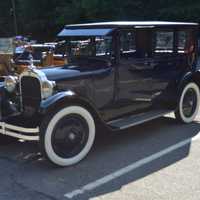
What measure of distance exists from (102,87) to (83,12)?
75.7 ft

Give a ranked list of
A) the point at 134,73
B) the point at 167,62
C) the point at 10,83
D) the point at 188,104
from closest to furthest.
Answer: the point at 10,83 < the point at 134,73 < the point at 167,62 < the point at 188,104

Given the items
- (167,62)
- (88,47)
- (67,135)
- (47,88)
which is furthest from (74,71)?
(167,62)

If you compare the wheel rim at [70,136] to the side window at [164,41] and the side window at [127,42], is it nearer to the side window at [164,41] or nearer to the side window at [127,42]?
the side window at [127,42]

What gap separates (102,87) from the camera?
5.39 metres

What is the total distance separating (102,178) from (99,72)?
160cm

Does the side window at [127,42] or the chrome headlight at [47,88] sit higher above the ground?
the side window at [127,42]

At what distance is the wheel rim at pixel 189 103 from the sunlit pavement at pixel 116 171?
715mm

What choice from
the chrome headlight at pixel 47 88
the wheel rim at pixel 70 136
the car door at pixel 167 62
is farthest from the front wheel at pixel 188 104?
the chrome headlight at pixel 47 88

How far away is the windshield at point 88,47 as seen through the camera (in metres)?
5.54

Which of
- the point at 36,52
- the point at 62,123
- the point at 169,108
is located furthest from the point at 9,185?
the point at 36,52

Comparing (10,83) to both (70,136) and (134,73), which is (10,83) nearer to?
(70,136)

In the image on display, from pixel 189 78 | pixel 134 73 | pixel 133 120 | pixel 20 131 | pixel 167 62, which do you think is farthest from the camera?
pixel 189 78

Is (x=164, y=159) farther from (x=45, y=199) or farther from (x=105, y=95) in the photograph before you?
(x=45, y=199)

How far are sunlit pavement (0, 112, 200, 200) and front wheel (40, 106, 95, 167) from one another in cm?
14
